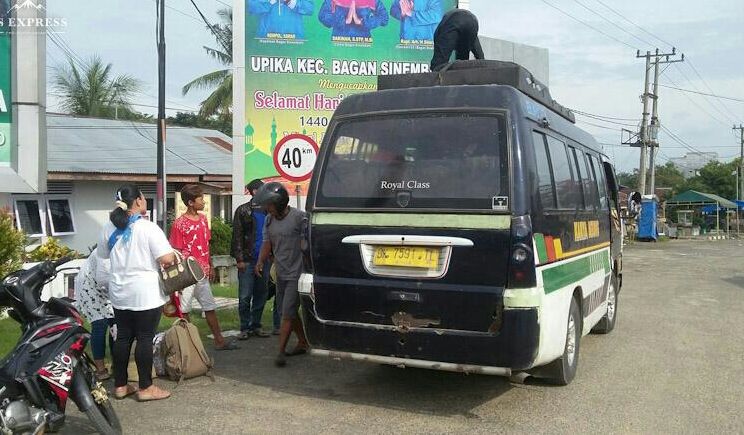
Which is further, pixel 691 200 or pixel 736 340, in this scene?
pixel 691 200

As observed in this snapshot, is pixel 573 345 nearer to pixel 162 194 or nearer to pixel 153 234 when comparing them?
pixel 153 234

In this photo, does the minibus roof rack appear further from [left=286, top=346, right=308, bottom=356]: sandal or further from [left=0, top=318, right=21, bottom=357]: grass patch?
[left=0, top=318, right=21, bottom=357]: grass patch

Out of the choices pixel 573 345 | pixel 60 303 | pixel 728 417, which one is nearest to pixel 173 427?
pixel 60 303

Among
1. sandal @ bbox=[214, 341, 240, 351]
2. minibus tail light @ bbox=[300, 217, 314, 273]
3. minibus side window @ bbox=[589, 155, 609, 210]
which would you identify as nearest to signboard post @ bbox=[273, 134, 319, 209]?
sandal @ bbox=[214, 341, 240, 351]

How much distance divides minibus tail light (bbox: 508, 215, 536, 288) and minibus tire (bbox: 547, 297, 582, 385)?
3.33ft

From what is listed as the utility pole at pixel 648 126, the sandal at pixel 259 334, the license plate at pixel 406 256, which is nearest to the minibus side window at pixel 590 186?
the license plate at pixel 406 256

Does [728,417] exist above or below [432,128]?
below

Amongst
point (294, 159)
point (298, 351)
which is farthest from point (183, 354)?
point (294, 159)

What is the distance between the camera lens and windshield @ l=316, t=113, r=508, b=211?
4676 millimetres

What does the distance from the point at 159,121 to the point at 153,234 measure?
10.4 meters

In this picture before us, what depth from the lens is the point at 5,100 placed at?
8727 millimetres

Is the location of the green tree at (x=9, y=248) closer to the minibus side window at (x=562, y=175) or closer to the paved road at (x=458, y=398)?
the paved road at (x=458, y=398)

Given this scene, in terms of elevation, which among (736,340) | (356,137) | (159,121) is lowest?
(736,340)

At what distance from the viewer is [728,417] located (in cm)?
487
